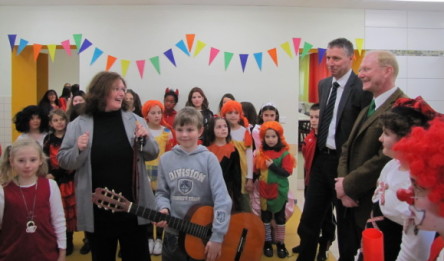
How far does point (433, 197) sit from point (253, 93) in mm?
4896

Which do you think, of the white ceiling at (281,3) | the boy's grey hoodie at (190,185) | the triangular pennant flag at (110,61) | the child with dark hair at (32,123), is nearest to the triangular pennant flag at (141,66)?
the triangular pennant flag at (110,61)

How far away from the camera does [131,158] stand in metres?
2.31

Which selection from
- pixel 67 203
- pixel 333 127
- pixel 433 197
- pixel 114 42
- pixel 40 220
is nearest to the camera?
pixel 433 197

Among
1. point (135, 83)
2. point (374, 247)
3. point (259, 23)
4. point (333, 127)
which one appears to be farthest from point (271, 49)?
point (374, 247)

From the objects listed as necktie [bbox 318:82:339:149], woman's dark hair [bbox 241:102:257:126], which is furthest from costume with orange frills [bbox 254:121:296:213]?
woman's dark hair [bbox 241:102:257:126]

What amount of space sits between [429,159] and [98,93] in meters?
1.79

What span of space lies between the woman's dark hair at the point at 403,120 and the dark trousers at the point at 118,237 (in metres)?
1.47

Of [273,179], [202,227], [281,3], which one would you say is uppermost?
[281,3]

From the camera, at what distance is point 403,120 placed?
67.6 inches

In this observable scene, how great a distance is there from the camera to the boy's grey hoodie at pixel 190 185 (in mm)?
2359

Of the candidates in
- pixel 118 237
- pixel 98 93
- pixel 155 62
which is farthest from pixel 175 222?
pixel 155 62

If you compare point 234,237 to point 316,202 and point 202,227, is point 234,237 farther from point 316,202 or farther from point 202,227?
point 316,202

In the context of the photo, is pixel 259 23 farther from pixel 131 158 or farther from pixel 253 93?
pixel 131 158

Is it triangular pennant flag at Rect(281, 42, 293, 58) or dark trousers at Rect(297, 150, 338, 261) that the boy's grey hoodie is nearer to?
dark trousers at Rect(297, 150, 338, 261)
